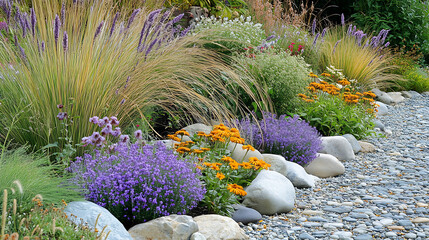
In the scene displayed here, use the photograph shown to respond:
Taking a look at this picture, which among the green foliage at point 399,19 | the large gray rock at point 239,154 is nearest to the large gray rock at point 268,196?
the large gray rock at point 239,154

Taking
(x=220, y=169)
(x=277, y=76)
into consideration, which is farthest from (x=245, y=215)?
(x=277, y=76)

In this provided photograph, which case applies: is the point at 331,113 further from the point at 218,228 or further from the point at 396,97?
the point at 396,97

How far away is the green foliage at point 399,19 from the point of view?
11227 millimetres

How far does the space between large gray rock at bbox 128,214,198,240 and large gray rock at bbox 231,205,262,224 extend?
644 mm

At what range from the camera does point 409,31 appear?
11422 millimetres

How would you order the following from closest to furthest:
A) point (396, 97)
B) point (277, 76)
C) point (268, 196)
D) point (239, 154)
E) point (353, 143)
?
point (268, 196) → point (239, 154) → point (277, 76) → point (353, 143) → point (396, 97)

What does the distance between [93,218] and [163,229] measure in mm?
461

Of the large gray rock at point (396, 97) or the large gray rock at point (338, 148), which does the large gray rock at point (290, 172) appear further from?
the large gray rock at point (396, 97)

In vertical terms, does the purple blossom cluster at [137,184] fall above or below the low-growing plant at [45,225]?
below

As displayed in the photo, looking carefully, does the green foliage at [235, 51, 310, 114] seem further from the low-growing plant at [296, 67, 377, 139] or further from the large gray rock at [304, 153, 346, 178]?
the large gray rock at [304, 153, 346, 178]

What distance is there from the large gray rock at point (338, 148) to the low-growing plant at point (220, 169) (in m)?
1.47

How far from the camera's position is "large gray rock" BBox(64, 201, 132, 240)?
247cm

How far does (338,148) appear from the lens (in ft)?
17.3

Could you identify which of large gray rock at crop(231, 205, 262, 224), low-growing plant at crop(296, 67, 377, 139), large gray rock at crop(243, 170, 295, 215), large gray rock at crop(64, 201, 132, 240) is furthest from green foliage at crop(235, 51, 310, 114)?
large gray rock at crop(64, 201, 132, 240)
